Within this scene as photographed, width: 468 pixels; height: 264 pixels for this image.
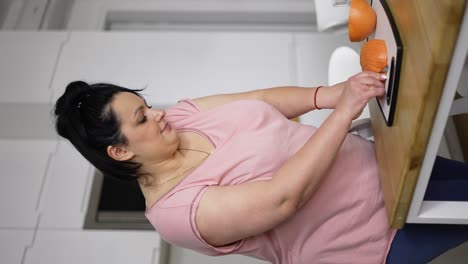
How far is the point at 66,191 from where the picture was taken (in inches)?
60.2

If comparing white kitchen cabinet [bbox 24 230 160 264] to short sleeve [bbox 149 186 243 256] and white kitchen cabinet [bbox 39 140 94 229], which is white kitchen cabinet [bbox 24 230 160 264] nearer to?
white kitchen cabinet [bbox 39 140 94 229]

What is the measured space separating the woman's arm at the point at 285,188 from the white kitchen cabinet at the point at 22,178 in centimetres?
96

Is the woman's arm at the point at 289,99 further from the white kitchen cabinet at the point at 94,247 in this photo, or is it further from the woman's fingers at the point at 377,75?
the white kitchen cabinet at the point at 94,247

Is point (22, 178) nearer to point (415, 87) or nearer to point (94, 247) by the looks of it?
point (94, 247)

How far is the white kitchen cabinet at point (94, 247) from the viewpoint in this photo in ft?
4.54

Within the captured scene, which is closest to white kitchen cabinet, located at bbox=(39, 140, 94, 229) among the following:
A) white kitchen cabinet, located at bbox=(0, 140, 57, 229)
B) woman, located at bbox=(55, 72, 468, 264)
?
white kitchen cabinet, located at bbox=(0, 140, 57, 229)

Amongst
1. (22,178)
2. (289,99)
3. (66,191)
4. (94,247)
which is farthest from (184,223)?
(22,178)

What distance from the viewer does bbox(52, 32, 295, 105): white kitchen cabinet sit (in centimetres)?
173

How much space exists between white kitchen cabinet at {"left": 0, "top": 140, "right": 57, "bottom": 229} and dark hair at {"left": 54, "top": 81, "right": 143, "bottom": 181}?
0.75 m

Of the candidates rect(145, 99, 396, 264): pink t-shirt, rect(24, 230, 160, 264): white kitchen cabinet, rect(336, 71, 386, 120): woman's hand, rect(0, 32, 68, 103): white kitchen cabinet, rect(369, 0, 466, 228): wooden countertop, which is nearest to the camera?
rect(369, 0, 466, 228): wooden countertop

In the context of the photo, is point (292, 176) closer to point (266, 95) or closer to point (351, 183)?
point (351, 183)

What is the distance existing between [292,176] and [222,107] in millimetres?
283

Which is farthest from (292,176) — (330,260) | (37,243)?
(37,243)

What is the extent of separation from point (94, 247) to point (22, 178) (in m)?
0.39
